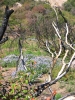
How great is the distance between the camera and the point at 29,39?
892 inches

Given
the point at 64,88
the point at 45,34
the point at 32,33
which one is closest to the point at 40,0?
the point at 32,33

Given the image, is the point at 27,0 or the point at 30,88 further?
the point at 27,0

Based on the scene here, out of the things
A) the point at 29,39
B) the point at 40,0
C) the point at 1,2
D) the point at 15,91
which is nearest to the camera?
the point at 15,91

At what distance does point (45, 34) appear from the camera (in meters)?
19.6

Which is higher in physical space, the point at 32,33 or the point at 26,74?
the point at 26,74

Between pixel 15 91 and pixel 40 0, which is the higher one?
pixel 15 91

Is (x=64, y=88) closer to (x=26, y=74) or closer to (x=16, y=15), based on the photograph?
(x=26, y=74)

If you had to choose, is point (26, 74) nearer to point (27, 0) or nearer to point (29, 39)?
point (29, 39)

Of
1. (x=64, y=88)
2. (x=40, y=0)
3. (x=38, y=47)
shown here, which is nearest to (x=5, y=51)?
(x=38, y=47)

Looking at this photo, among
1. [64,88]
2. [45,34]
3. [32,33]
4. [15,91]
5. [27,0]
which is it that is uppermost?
[15,91]

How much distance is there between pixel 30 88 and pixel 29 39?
18364mm

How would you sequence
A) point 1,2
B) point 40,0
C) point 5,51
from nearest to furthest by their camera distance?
point 5,51, point 1,2, point 40,0

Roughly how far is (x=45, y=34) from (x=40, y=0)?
29.8 meters

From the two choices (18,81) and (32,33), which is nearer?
(18,81)
